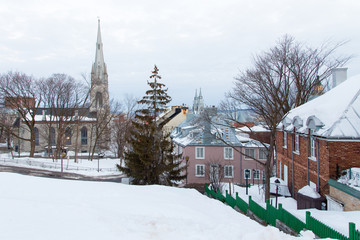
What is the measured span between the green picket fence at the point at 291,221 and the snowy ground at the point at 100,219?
225 centimetres

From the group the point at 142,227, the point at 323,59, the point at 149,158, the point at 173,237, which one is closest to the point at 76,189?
the point at 142,227

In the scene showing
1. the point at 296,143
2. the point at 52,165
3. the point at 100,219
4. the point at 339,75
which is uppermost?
the point at 339,75

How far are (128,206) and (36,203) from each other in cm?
259

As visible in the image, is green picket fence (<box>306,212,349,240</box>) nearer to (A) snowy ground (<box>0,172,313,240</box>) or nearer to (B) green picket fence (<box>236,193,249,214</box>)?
(A) snowy ground (<box>0,172,313,240</box>)

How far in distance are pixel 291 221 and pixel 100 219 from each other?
6490 mm

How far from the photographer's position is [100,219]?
273 inches

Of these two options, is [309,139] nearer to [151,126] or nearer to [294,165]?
[294,165]

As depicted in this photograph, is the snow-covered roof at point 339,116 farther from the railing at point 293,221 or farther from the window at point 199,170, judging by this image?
the window at point 199,170

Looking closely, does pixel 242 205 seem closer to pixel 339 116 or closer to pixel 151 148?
pixel 339 116

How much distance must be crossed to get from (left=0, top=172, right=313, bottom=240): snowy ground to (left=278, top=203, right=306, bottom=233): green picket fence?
7.39ft

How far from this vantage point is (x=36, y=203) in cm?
764

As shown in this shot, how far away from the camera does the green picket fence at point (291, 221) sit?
913cm

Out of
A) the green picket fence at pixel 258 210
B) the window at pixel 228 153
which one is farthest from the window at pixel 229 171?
the green picket fence at pixel 258 210

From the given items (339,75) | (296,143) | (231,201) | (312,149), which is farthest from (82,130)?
(312,149)
